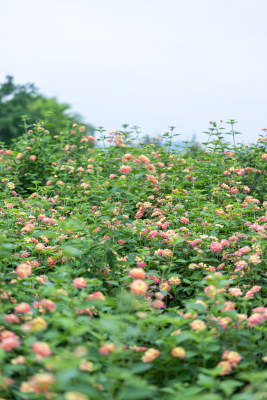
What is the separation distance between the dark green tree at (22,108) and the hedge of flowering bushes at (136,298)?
16096mm

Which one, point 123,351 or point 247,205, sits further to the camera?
point 247,205

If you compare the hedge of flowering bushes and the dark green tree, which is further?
the dark green tree

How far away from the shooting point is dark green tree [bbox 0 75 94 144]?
23.1m

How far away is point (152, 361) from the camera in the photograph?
200 centimetres

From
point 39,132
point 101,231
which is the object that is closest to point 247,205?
point 101,231

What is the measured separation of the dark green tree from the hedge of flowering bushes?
52.8 feet

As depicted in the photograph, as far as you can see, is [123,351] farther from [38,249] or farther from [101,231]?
[38,249]

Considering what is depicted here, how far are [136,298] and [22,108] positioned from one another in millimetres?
24128

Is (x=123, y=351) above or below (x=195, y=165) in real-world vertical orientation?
below

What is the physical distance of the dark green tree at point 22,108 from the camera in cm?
2308

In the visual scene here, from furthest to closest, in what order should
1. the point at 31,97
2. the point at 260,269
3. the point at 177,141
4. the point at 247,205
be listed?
the point at 31,97 → the point at 177,141 → the point at 247,205 → the point at 260,269

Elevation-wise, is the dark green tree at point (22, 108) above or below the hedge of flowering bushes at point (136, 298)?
above

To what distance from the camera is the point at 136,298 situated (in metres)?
2.34

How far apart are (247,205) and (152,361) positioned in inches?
92.1
